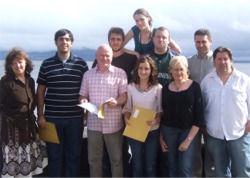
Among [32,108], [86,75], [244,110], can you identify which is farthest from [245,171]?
[32,108]

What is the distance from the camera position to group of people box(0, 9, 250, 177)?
13.4 feet

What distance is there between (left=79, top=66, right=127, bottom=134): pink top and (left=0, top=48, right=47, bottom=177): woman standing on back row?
70 centimetres

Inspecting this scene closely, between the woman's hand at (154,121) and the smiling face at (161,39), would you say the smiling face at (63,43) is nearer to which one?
the smiling face at (161,39)

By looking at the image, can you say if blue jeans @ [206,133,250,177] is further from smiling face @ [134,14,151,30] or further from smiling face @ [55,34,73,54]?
smiling face @ [55,34,73,54]

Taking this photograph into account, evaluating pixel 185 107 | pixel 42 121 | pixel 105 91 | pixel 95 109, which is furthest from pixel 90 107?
pixel 185 107

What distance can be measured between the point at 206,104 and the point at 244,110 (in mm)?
434

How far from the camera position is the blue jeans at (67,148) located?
15.0 ft

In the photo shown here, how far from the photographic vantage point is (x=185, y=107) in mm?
4051

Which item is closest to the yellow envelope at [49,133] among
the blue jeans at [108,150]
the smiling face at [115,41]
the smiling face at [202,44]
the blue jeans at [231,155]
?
Answer: the blue jeans at [108,150]

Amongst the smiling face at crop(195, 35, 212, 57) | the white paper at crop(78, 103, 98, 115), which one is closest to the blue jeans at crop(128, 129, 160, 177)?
the white paper at crop(78, 103, 98, 115)

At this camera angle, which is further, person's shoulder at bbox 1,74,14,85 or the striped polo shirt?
the striped polo shirt

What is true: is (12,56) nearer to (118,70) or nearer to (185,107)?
(118,70)

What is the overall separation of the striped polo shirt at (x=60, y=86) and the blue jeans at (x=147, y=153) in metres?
0.92

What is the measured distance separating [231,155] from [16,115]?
2.59 metres
